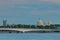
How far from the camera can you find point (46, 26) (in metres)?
69.5

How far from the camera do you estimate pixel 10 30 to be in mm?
68000

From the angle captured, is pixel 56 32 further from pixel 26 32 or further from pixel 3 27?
pixel 3 27

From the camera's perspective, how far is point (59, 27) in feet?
229

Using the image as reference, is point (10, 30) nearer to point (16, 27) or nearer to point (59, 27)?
point (16, 27)

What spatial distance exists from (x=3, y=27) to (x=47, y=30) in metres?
7.95

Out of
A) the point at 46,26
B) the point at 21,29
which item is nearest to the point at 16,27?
the point at 21,29

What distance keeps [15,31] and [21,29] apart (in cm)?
Answer: 161

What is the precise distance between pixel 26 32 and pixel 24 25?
2907mm

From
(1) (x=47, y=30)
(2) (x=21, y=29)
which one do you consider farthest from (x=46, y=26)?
(2) (x=21, y=29)

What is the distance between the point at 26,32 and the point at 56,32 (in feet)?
18.6

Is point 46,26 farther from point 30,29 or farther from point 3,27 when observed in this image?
point 3,27

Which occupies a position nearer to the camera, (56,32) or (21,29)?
(21,29)

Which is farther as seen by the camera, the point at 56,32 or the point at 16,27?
the point at 56,32

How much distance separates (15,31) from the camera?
225ft
